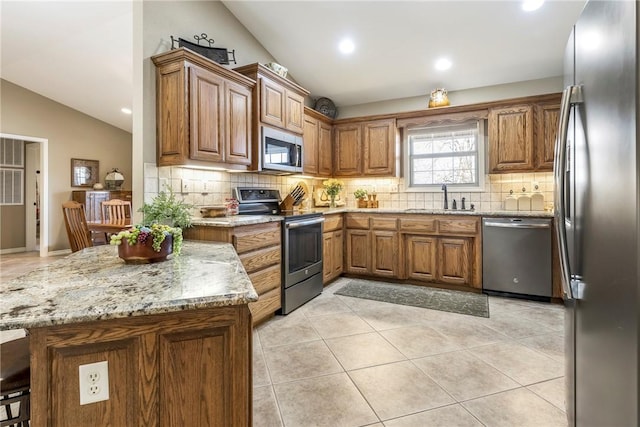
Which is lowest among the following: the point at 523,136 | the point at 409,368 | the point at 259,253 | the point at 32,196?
the point at 409,368

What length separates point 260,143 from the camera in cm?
326

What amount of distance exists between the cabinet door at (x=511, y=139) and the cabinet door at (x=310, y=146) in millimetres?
2189

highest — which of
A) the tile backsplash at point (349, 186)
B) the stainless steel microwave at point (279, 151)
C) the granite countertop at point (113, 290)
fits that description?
the stainless steel microwave at point (279, 151)

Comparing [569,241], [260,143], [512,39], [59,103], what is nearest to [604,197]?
[569,241]

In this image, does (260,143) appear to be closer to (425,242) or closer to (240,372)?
(425,242)

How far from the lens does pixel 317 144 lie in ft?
14.7

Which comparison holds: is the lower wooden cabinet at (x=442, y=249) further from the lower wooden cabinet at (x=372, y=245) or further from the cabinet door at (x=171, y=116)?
the cabinet door at (x=171, y=116)

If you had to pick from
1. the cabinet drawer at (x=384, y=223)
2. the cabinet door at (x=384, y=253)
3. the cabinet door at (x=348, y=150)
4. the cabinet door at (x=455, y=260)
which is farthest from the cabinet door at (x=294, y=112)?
the cabinet door at (x=455, y=260)

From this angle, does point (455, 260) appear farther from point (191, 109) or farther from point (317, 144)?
point (191, 109)

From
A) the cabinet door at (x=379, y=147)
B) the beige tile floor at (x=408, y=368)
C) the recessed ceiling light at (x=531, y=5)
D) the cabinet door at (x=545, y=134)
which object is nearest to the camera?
the beige tile floor at (x=408, y=368)

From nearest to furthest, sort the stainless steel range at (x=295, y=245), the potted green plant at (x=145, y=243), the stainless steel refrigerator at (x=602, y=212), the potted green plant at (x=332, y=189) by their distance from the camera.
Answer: the stainless steel refrigerator at (x=602, y=212) → the potted green plant at (x=145, y=243) → the stainless steel range at (x=295, y=245) → the potted green plant at (x=332, y=189)

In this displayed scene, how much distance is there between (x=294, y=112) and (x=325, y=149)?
0.99 metres

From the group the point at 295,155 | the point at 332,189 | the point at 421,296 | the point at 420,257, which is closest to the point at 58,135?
the point at 295,155

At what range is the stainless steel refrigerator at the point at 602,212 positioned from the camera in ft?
2.25
